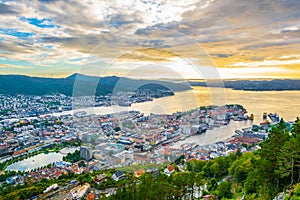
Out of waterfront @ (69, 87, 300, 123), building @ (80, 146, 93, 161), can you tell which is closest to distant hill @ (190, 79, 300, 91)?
waterfront @ (69, 87, 300, 123)

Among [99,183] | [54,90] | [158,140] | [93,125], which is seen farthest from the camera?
[54,90]

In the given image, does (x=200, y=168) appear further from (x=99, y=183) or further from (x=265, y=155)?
(x=265, y=155)

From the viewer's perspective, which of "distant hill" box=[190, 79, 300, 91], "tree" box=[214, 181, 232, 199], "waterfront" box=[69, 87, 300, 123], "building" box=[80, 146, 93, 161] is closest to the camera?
"tree" box=[214, 181, 232, 199]

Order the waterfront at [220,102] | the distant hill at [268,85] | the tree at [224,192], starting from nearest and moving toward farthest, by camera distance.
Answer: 1. the tree at [224,192]
2. the waterfront at [220,102]
3. the distant hill at [268,85]

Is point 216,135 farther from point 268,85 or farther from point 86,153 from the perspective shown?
point 268,85

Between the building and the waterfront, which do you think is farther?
the building

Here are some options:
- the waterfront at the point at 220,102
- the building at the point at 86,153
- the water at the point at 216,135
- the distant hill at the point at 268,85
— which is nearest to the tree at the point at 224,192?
the waterfront at the point at 220,102

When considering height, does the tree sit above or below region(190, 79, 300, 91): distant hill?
below

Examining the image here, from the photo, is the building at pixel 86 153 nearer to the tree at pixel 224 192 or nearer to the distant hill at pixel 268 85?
the tree at pixel 224 192

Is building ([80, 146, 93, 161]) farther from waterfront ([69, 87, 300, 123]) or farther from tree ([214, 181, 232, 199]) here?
tree ([214, 181, 232, 199])

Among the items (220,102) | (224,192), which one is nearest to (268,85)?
(220,102)

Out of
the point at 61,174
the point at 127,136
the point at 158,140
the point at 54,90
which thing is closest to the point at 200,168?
the point at 158,140
